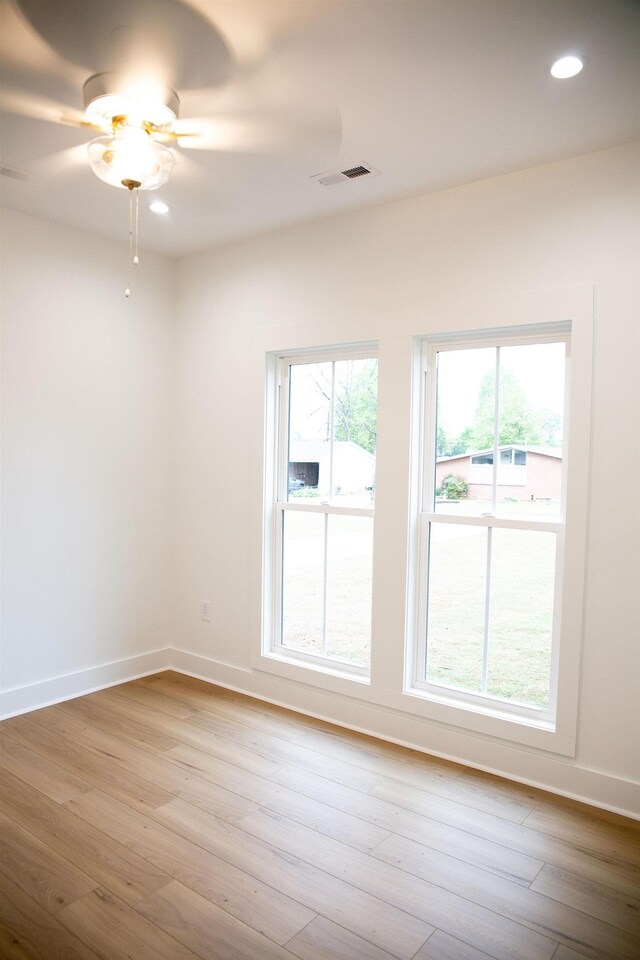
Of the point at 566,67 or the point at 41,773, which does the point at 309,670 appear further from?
the point at 566,67

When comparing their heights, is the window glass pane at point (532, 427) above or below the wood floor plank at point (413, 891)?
above

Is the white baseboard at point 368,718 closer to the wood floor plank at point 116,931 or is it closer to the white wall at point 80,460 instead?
the white wall at point 80,460

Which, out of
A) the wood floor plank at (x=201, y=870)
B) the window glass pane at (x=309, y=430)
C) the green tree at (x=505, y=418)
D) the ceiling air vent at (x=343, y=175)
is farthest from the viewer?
the window glass pane at (x=309, y=430)

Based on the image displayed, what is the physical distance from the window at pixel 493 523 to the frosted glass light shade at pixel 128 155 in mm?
1560

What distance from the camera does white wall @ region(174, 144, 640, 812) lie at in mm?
2518

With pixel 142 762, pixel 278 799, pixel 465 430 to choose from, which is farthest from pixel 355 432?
pixel 142 762

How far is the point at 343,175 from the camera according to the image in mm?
2830

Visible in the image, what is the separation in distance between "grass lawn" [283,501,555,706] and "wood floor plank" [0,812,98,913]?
173cm

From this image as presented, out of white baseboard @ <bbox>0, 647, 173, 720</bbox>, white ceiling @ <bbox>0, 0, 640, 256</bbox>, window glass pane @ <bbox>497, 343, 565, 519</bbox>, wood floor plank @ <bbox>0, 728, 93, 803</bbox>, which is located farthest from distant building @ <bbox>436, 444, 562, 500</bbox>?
white baseboard @ <bbox>0, 647, 173, 720</bbox>

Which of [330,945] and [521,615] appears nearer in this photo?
[330,945]

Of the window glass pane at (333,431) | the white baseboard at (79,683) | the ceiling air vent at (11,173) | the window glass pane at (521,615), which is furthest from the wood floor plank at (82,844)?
the ceiling air vent at (11,173)

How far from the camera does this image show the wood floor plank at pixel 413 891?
6.07ft

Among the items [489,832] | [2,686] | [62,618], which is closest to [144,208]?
[62,618]

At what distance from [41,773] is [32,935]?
1.03 m
